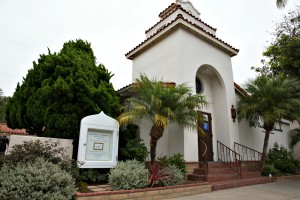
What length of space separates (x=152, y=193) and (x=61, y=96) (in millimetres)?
4239

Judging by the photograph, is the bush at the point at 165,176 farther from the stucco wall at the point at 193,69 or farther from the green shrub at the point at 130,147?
the stucco wall at the point at 193,69

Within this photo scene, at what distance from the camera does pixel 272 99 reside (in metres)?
9.66

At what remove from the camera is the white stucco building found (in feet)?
28.7

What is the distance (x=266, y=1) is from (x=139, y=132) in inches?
347

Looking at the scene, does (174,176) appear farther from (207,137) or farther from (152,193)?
(207,137)

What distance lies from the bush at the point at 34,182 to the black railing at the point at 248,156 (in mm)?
8403

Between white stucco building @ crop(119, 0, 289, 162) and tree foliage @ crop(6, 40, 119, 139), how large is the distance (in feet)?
5.88

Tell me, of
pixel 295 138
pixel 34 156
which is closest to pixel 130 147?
pixel 34 156

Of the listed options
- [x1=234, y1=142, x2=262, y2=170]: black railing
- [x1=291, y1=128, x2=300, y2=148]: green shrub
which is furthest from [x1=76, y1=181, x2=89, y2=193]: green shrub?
[x1=291, y1=128, x2=300, y2=148]: green shrub

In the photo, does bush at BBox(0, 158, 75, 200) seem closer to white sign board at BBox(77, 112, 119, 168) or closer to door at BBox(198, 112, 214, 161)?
white sign board at BBox(77, 112, 119, 168)

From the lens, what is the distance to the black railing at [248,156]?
1044cm

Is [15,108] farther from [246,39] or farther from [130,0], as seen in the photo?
[246,39]

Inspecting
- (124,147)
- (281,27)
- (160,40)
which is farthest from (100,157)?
(281,27)

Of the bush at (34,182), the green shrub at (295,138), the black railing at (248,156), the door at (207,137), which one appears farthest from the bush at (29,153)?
the green shrub at (295,138)
